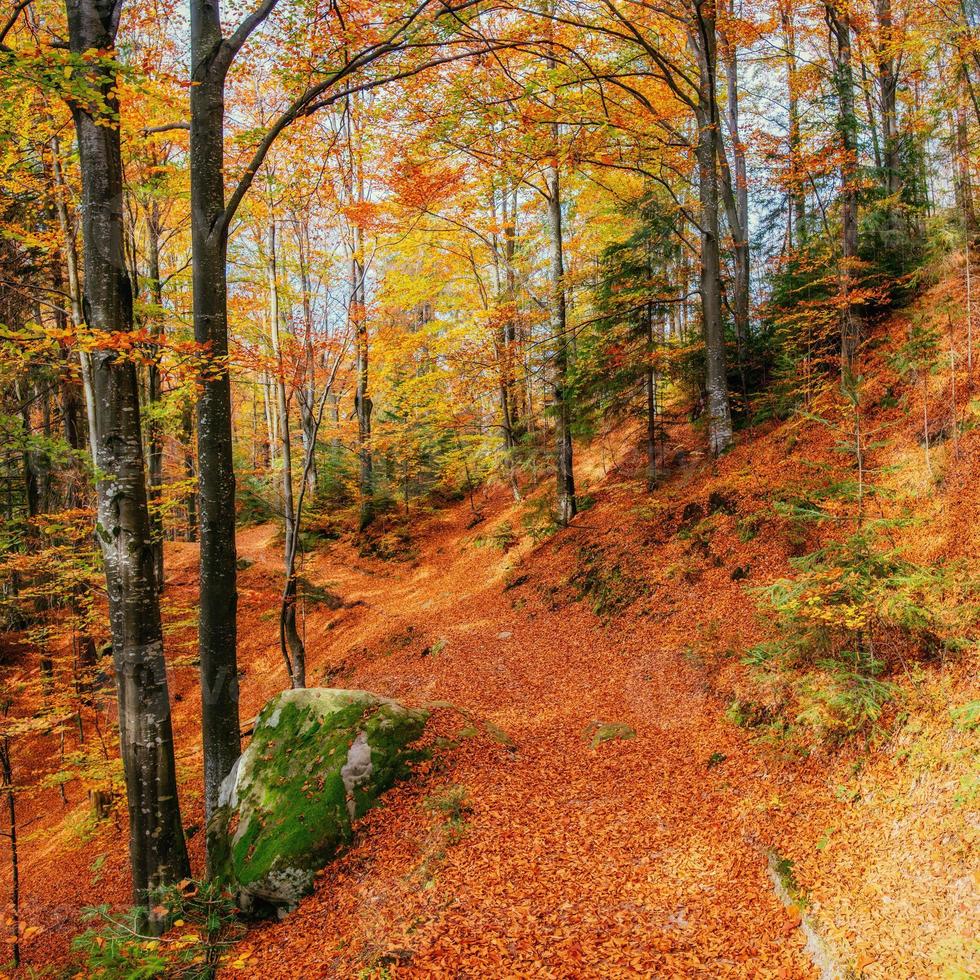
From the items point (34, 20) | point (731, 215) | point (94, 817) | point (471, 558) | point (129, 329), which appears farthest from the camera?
point (471, 558)

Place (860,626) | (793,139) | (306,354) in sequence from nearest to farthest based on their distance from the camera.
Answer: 1. (860,626)
2. (306,354)
3. (793,139)

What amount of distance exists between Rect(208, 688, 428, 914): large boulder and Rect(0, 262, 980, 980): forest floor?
0.21m

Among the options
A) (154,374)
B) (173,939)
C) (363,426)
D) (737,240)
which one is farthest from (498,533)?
(173,939)

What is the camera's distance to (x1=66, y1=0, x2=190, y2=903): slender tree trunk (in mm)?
4480

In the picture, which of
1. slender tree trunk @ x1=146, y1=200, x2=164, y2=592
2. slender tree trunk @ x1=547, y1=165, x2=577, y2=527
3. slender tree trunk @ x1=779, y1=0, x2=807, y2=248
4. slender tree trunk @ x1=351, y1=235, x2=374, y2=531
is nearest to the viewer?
slender tree trunk @ x1=146, y1=200, x2=164, y2=592

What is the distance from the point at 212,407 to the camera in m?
5.42

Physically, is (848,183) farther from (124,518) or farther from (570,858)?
(124,518)

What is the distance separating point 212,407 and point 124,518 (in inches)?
55.1

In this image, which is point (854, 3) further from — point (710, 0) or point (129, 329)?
point (129, 329)

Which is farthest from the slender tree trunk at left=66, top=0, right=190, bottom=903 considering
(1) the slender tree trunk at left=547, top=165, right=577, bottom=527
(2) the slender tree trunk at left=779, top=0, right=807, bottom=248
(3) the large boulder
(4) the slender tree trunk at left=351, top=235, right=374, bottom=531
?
(2) the slender tree trunk at left=779, top=0, right=807, bottom=248

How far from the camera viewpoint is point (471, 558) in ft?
53.3

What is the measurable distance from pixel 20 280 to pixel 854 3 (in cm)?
2000

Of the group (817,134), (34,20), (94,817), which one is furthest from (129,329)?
(817,134)

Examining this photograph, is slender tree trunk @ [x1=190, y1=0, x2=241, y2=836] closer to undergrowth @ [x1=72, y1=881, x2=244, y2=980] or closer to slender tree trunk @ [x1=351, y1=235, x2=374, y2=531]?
undergrowth @ [x1=72, y1=881, x2=244, y2=980]
